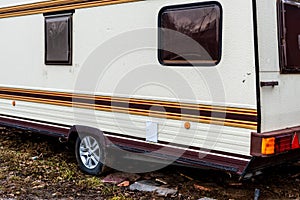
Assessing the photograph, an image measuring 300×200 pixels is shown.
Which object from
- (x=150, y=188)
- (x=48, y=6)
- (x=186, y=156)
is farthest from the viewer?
(x=48, y=6)

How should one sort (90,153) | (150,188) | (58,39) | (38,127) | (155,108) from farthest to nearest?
(38,127), (58,39), (90,153), (150,188), (155,108)

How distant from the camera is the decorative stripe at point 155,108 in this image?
4.34 m

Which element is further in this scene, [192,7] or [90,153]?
[90,153]

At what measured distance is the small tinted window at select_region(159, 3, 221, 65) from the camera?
14.6 ft

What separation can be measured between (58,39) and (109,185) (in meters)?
2.23

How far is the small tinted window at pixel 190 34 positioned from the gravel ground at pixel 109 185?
1639 millimetres

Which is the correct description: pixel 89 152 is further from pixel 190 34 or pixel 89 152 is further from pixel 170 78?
pixel 190 34

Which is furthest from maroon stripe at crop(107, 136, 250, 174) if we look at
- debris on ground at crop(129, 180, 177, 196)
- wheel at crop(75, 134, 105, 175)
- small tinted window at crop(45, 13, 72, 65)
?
small tinted window at crop(45, 13, 72, 65)

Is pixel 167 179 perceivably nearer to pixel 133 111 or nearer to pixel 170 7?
pixel 133 111

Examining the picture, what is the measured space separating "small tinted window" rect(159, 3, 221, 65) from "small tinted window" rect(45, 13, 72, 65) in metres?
1.69

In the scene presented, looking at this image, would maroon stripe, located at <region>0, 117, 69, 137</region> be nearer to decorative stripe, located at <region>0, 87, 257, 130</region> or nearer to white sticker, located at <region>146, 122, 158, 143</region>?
decorative stripe, located at <region>0, 87, 257, 130</region>

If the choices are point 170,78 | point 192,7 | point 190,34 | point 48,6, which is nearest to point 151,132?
point 170,78

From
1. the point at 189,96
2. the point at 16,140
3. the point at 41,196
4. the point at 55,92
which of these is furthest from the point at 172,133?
the point at 16,140

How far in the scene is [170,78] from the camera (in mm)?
4863
